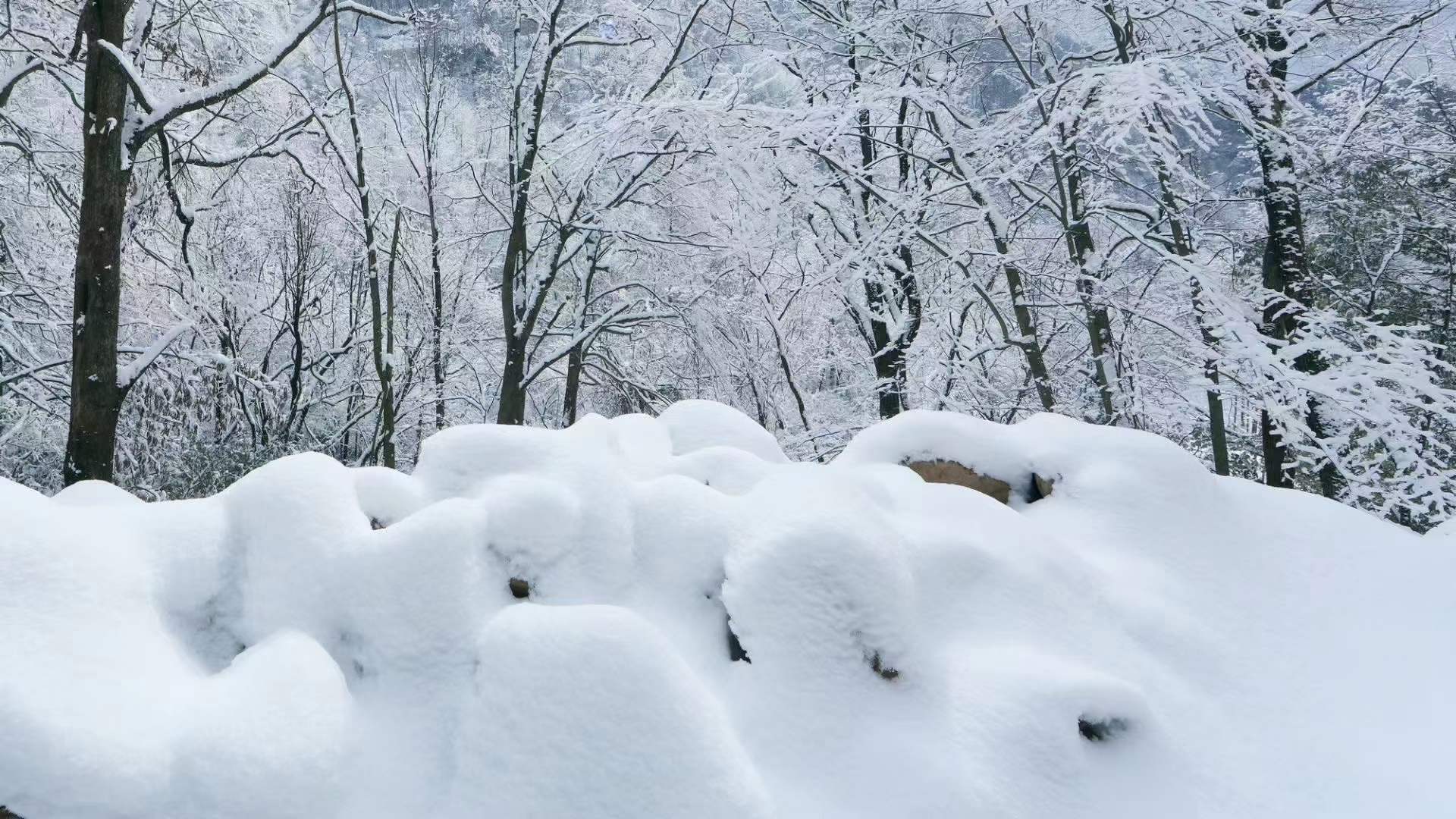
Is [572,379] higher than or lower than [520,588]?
higher

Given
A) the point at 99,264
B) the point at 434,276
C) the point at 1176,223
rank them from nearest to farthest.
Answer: the point at 99,264, the point at 1176,223, the point at 434,276

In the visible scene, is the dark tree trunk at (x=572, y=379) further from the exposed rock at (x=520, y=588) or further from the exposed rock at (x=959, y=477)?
the exposed rock at (x=520, y=588)

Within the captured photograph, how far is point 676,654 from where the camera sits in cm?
187

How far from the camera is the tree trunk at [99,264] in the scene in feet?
17.2

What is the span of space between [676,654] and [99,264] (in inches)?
209

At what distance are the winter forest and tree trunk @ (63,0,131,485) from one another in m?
Answer: 0.02

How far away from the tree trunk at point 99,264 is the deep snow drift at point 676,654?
3448mm

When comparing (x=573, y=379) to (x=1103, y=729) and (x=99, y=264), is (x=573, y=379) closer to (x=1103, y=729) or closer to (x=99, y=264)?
(x=99, y=264)

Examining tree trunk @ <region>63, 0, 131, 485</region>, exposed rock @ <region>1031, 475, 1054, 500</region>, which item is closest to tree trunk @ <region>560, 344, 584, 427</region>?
tree trunk @ <region>63, 0, 131, 485</region>

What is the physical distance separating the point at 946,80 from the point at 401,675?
5.86m

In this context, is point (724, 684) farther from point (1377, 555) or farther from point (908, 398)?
point (908, 398)

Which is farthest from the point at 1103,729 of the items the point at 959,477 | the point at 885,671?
the point at 959,477

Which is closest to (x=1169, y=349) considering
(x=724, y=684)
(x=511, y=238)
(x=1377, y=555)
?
(x=1377, y=555)

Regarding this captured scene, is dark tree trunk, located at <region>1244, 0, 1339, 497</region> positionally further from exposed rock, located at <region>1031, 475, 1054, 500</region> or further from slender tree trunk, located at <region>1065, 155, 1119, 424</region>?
exposed rock, located at <region>1031, 475, 1054, 500</region>
